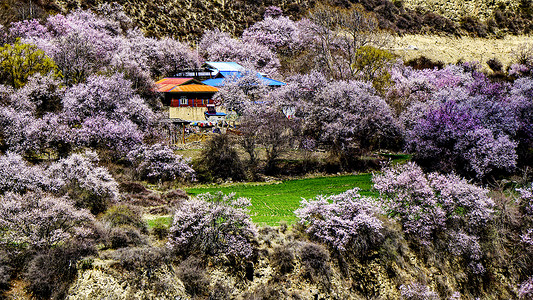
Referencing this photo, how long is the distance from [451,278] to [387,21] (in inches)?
2897

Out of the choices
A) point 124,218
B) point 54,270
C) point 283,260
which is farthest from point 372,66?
point 54,270

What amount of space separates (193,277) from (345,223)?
7286mm

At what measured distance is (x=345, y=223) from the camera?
2239 cm

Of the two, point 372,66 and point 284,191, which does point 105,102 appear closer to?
point 284,191

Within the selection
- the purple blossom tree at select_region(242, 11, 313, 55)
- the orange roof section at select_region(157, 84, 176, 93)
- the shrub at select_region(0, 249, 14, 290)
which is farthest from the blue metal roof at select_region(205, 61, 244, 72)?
the shrub at select_region(0, 249, 14, 290)

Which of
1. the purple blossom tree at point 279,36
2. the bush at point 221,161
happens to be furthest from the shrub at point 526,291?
the purple blossom tree at point 279,36

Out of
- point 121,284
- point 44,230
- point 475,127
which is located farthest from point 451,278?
point 44,230

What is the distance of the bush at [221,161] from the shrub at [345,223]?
33.9ft

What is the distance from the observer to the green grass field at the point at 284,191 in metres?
25.3

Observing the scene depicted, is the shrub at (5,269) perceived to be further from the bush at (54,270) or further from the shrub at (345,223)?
the shrub at (345,223)

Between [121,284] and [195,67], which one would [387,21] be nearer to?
[195,67]

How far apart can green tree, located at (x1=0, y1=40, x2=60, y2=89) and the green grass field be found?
14.3 meters

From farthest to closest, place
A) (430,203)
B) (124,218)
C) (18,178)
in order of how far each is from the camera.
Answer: (430,203)
(18,178)
(124,218)

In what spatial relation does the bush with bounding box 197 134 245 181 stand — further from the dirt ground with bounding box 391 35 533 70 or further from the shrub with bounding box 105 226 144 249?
the dirt ground with bounding box 391 35 533 70
